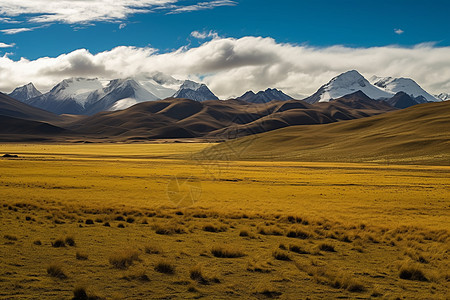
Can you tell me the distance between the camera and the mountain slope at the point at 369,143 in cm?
11369

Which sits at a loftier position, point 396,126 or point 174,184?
point 396,126

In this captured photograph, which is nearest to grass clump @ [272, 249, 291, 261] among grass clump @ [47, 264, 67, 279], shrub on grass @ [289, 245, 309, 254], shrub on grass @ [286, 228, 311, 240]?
shrub on grass @ [289, 245, 309, 254]

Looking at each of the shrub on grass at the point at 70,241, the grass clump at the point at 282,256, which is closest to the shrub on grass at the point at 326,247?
the grass clump at the point at 282,256

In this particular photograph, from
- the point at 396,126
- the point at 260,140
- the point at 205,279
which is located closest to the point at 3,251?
the point at 205,279

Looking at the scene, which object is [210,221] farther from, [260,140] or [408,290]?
[260,140]

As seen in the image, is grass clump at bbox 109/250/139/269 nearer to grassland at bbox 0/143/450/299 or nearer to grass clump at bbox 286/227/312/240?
grassland at bbox 0/143/450/299

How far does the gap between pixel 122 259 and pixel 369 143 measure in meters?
139

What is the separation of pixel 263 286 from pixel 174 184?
1535 inches

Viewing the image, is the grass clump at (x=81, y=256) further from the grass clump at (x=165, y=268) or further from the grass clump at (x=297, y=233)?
the grass clump at (x=297, y=233)

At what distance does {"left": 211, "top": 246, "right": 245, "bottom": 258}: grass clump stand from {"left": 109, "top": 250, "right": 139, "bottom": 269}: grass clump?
11.2ft

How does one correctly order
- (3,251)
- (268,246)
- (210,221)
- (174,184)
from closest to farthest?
(3,251)
(268,246)
(210,221)
(174,184)

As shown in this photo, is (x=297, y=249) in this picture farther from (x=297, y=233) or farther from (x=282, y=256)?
(x=297, y=233)

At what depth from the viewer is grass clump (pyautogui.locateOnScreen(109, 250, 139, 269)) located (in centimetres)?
1464

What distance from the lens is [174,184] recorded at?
50.9 meters
